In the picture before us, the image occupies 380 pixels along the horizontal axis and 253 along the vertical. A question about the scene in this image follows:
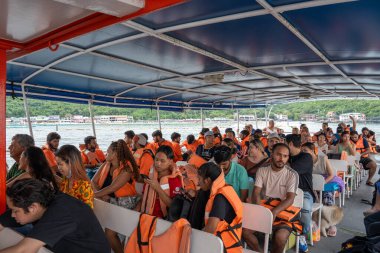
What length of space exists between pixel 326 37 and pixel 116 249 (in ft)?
11.6

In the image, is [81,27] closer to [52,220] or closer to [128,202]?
[52,220]

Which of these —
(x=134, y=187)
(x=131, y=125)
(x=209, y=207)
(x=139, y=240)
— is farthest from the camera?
(x=131, y=125)

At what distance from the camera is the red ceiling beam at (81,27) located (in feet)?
4.40

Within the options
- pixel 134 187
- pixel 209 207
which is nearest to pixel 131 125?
pixel 134 187

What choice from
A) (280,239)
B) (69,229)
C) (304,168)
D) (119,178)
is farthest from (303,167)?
(69,229)

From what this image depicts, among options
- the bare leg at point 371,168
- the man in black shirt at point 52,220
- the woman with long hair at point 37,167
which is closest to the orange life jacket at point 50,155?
the woman with long hair at point 37,167

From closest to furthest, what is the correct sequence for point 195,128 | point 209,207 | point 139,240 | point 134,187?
point 139,240, point 209,207, point 134,187, point 195,128

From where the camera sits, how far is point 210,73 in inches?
230

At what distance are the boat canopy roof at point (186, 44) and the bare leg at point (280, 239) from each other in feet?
7.30

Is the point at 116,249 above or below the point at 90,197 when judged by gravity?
below

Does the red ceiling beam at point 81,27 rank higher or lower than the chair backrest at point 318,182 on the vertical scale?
higher

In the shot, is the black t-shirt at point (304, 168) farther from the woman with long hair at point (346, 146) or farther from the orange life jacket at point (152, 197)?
the woman with long hair at point (346, 146)

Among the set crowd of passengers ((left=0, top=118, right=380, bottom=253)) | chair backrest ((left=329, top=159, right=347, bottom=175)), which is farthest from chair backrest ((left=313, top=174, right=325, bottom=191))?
chair backrest ((left=329, top=159, right=347, bottom=175))

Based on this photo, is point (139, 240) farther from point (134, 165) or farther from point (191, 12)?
point (191, 12)
